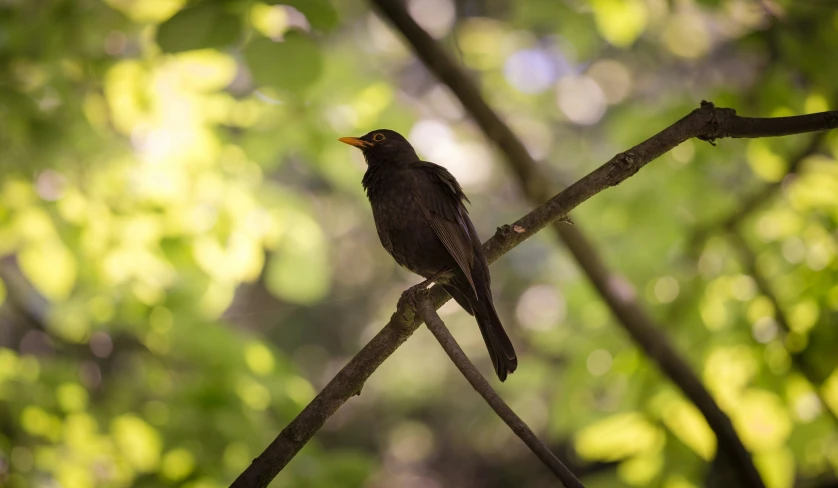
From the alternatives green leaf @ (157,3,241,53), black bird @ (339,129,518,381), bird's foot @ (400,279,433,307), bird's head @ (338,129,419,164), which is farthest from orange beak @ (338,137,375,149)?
bird's foot @ (400,279,433,307)

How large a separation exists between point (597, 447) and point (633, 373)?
51 centimetres

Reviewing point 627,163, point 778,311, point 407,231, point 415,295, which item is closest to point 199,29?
point 407,231

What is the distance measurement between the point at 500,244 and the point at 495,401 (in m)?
0.66

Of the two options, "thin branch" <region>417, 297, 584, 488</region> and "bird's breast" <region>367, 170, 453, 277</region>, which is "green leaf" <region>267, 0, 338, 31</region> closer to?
"bird's breast" <region>367, 170, 453, 277</region>

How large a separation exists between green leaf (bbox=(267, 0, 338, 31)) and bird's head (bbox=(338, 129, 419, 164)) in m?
0.96

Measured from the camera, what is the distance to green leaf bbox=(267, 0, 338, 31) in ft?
9.03

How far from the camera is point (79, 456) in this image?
383 cm

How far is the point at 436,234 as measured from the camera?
317 centimetres

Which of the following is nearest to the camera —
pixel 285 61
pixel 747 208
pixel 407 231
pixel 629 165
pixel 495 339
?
pixel 629 165

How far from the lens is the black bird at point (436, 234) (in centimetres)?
297

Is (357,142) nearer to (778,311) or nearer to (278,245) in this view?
(278,245)

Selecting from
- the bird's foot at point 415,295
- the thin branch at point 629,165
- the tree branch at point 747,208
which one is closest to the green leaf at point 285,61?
the thin branch at point 629,165

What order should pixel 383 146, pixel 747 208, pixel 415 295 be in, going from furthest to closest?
pixel 747 208, pixel 383 146, pixel 415 295

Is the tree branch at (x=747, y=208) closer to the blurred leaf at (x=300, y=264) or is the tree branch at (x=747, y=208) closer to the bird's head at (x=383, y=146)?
the bird's head at (x=383, y=146)
